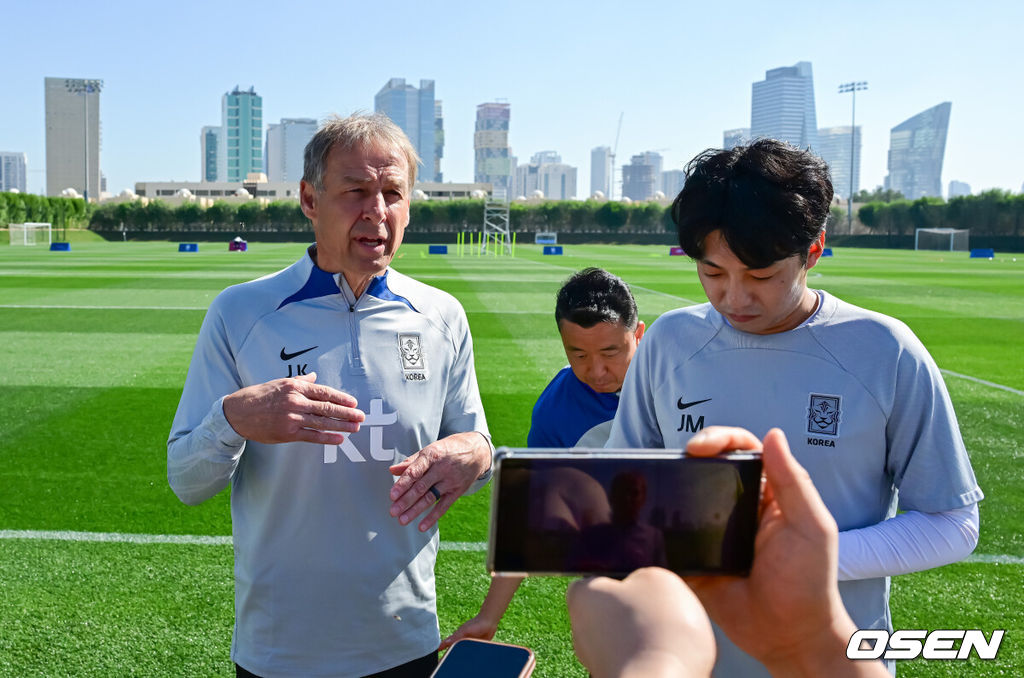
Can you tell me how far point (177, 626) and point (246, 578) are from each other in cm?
211

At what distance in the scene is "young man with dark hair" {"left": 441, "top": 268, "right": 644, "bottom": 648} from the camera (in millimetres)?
3223

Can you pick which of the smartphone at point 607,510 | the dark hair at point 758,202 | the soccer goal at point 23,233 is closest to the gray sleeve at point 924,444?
the dark hair at point 758,202

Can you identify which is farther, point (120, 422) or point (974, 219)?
point (974, 219)

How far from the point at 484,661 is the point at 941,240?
73778mm

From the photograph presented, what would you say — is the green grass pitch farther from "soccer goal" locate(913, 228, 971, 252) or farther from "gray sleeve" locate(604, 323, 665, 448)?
"soccer goal" locate(913, 228, 971, 252)

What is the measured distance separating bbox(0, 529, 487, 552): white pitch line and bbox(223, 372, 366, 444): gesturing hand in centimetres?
339

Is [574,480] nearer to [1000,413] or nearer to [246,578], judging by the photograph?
[246,578]

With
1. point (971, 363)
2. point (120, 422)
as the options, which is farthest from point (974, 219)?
point (120, 422)

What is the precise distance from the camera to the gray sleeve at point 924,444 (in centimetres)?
196

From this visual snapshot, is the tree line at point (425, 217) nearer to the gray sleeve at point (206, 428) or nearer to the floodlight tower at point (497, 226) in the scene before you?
the floodlight tower at point (497, 226)

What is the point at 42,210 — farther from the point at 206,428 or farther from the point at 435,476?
the point at 435,476

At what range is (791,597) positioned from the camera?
117cm

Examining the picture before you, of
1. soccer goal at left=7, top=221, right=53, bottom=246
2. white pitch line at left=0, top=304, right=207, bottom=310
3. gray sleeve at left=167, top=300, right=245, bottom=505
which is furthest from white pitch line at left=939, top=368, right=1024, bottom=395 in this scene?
soccer goal at left=7, top=221, right=53, bottom=246

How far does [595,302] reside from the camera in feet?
11.0
